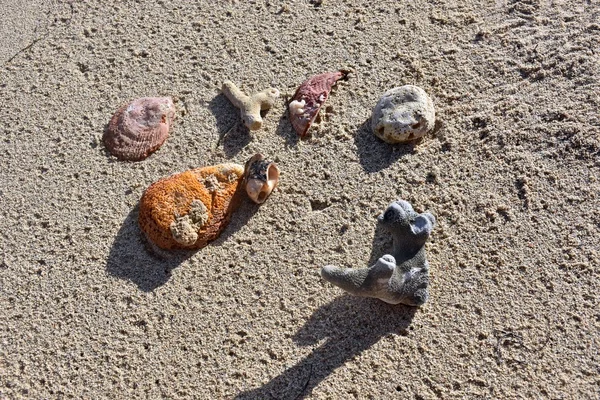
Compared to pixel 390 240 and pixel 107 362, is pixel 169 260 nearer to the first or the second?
pixel 107 362

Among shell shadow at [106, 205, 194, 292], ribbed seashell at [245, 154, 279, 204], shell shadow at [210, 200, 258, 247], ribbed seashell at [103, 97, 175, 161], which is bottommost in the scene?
shell shadow at [106, 205, 194, 292]

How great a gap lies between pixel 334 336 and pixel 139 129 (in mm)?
1255

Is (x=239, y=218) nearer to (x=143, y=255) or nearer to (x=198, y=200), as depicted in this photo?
(x=198, y=200)

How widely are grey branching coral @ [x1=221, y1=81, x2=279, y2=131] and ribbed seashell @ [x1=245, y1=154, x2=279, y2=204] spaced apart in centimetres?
23

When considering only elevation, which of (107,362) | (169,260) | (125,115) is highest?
(125,115)

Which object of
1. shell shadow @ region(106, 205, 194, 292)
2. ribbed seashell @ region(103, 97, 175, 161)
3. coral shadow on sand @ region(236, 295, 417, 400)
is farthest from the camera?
ribbed seashell @ region(103, 97, 175, 161)

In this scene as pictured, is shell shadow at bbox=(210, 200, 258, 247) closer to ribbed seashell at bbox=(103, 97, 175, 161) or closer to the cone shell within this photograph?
the cone shell

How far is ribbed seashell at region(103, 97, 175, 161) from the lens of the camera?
9.20ft

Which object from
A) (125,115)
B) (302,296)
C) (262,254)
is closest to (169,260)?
(262,254)

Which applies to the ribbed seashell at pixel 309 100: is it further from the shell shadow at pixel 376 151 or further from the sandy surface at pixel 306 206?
the shell shadow at pixel 376 151

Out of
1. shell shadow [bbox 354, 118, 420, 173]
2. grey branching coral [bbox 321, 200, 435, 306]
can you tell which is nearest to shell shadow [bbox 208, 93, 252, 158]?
shell shadow [bbox 354, 118, 420, 173]

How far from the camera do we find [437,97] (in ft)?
9.37

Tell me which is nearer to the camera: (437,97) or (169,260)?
(169,260)

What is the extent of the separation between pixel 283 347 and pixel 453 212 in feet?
2.81
